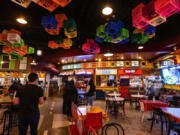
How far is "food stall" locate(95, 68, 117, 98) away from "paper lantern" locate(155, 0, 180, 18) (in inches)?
319

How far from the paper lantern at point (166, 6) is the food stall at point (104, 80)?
8.11m

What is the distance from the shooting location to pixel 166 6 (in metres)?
2.25

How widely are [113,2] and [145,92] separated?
27.6 feet

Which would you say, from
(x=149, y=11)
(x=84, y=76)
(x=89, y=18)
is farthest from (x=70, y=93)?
(x=84, y=76)

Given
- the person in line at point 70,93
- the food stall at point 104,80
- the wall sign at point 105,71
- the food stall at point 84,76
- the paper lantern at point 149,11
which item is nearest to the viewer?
the paper lantern at point 149,11

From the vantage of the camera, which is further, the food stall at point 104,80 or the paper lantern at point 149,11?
the food stall at point 104,80

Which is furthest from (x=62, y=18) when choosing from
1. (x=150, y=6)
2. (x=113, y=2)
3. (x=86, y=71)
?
(x=86, y=71)

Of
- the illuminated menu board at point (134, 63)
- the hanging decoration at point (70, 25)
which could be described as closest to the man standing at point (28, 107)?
the hanging decoration at point (70, 25)

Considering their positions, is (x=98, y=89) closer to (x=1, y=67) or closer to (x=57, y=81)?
(x=1, y=67)

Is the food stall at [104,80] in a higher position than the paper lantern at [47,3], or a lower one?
lower

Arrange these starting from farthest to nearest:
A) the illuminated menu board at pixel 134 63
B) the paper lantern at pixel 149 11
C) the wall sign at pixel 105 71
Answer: the wall sign at pixel 105 71
the illuminated menu board at pixel 134 63
the paper lantern at pixel 149 11

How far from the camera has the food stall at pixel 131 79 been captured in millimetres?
9570

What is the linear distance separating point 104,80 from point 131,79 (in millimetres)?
2595

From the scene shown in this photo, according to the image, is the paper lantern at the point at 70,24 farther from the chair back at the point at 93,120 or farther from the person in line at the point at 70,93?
the chair back at the point at 93,120
